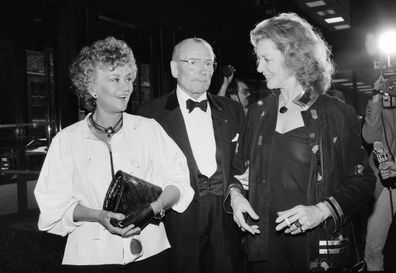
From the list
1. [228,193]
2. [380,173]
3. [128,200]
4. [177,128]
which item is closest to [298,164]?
[228,193]

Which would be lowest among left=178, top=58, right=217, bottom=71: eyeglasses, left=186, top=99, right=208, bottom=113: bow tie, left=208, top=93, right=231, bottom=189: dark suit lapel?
left=208, top=93, right=231, bottom=189: dark suit lapel

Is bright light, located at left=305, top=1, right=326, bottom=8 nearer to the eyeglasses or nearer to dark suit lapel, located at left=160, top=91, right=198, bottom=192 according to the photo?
the eyeglasses

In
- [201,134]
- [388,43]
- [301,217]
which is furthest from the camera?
[388,43]

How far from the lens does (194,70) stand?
8.71 ft

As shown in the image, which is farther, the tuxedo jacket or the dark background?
the dark background

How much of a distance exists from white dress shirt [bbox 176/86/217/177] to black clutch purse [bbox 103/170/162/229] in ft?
2.68

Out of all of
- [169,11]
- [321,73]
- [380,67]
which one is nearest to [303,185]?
[321,73]

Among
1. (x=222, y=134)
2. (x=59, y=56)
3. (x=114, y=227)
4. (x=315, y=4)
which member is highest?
(x=315, y=4)

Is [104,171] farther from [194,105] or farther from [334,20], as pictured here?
[334,20]

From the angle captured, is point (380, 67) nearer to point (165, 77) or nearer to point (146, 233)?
point (146, 233)

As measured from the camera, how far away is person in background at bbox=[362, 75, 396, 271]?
3225mm

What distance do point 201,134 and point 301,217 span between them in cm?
117

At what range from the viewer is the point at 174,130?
8.45 feet

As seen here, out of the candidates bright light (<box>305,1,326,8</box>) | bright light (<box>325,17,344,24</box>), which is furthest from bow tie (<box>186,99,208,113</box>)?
bright light (<box>325,17,344,24</box>)
